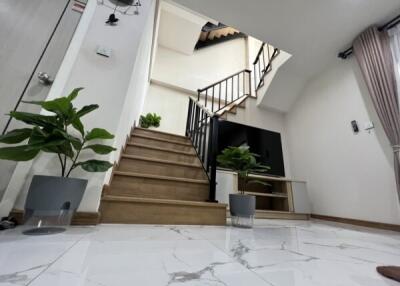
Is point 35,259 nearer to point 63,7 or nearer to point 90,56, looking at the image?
point 90,56

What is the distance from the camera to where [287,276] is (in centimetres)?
61

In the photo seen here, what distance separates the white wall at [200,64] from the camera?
14.8ft

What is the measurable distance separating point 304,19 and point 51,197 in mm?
3148

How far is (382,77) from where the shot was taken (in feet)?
6.51

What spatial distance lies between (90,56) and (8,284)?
161cm

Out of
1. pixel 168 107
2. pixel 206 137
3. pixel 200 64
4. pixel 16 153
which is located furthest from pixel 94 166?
pixel 200 64

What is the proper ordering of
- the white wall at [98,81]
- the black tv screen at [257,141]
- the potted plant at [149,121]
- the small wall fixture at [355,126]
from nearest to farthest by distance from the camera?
the white wall at [98,81] < the small wall fixture at [355,126] < the black tv screen at [257,141] < the potted plant at [149,121]

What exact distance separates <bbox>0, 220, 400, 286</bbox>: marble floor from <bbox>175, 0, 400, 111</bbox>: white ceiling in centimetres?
256

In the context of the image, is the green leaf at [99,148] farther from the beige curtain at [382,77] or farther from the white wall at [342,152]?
the white wall at [342,152]

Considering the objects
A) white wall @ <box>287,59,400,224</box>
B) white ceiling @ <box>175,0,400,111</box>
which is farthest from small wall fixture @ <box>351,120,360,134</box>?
white ceiling @ <box>175,0,400,111</box>

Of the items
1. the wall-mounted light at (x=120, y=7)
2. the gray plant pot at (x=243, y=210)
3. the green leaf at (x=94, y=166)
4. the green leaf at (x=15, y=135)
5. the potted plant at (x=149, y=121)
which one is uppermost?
the wall-mounted light at (x=120, y=7)

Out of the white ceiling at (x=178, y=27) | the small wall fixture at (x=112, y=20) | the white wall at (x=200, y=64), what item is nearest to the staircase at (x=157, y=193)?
the small wall fixture at (x=112, y=20)

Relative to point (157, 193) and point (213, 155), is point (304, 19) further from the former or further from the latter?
point (157, 193)

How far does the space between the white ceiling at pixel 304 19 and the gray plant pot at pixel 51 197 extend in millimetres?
2379
